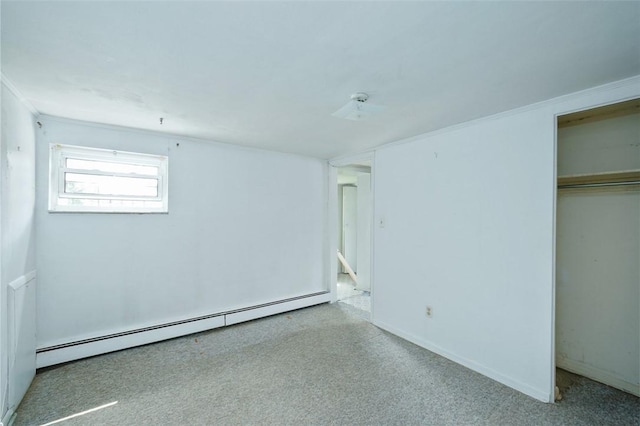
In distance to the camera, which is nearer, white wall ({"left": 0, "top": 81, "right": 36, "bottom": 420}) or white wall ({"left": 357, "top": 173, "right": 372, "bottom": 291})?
white wall ({"left": 0, "top": 81, "right": 36, "bottom": 420})

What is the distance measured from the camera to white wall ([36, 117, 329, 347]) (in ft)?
8.32

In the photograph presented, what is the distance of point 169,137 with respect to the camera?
3.05 metres

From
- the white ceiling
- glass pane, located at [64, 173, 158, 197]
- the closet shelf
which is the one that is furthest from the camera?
glass pane, located at [64, 173, 158, 197]

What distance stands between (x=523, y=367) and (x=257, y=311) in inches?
109

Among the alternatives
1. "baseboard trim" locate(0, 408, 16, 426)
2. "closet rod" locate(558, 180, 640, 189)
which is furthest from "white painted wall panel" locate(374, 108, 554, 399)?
"baseboard trim" locate(0, 408, 16, 426)

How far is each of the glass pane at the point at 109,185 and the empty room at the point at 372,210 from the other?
2cm

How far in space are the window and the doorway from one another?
2526 mm

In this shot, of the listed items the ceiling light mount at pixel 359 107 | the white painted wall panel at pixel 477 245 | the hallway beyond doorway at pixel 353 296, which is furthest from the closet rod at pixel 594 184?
the hallway beyond doorway at pixel 353 296

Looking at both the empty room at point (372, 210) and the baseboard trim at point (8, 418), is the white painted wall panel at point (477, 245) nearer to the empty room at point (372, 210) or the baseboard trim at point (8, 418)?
the empty room at point (372, 210)

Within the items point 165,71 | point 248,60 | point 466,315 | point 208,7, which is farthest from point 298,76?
point 466,315

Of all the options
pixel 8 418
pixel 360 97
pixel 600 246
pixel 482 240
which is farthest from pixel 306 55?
pixel 8 418

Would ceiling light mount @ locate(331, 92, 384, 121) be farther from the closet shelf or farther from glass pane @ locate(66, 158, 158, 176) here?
glass pane @ locate(66, 158, 158, 176)

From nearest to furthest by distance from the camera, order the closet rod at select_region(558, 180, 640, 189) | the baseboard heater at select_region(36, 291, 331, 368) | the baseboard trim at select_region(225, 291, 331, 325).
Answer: the closet rod at select_region(558, 180, 640, 189) → the baseboard heater at select_region(36, 291, 331, 368) → the baseboard trim at select_region(225, 291, 331, 325)

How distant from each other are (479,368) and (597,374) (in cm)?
90
